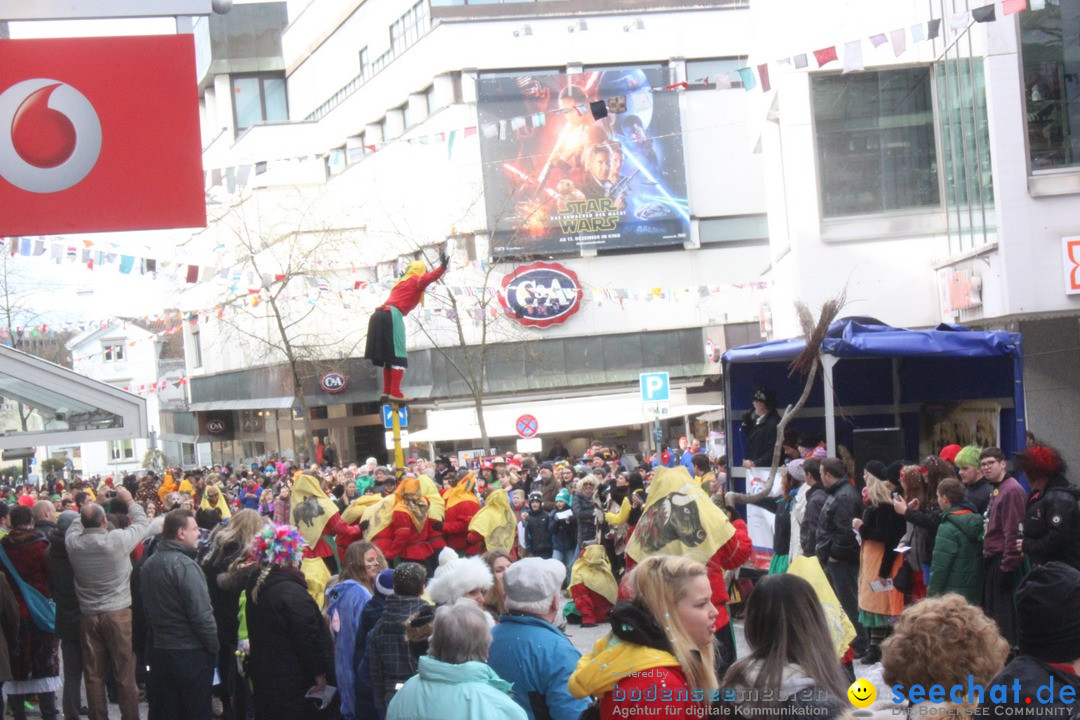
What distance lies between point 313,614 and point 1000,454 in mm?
5169

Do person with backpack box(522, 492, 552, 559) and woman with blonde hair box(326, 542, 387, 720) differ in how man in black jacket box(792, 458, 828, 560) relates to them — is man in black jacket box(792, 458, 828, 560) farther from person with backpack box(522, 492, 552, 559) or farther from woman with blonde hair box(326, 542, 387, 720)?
person with backpack box(522, 492, 552, 559)

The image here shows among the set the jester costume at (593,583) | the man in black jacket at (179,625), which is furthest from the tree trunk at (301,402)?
the jester costume at (593,583)

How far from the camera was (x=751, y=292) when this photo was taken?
37.8 metres

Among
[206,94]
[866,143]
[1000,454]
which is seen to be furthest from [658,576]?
[206,94]

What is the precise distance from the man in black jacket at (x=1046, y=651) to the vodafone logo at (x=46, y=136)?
5.14m

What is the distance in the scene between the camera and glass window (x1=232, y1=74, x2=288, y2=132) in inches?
2030

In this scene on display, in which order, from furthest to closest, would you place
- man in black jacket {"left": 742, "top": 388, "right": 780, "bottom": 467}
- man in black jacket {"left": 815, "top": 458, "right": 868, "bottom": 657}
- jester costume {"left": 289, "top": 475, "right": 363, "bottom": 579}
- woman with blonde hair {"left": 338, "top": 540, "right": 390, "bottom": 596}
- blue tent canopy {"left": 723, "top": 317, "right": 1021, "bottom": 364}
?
man in black jacket {"left": 742, "top": 388, "right": 780, "bottom": 467}, blue tent canopy {"left": 723, "top": 317, "right": 1021, "bottom": 364}, jester costume {"left": 289, "top": 475, "right": 363, "bottom": 579}, man in black jacket {"left": 815, "top": 458, "right": 868, "bottom": 657}, woman with blonde hair {"left": 338, "top": 540, "right": 390, "bottom": 596}

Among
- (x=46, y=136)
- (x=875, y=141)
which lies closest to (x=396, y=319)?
(x=46, y=136)

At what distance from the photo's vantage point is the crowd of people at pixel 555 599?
12.7 feet

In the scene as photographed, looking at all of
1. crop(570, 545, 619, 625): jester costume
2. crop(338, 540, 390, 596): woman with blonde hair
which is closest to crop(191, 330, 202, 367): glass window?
crop(570, 545, 619, 625): jester costume

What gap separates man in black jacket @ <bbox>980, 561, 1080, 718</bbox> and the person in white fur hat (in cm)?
281

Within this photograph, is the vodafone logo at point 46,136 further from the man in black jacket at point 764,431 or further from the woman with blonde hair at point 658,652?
the man in black jacket at point 764,431

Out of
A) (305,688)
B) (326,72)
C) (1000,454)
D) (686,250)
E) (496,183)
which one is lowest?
(305,688)

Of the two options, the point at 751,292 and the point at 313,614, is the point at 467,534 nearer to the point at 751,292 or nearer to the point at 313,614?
the point at 313,614
